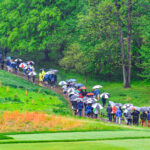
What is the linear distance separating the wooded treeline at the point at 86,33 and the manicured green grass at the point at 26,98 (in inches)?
392

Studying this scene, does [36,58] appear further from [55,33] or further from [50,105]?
[50,105]

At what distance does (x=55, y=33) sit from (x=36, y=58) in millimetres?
5912

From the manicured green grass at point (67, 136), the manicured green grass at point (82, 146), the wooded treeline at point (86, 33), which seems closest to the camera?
the manicured green grass at point (82, 146)

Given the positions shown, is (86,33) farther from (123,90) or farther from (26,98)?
(26,98)

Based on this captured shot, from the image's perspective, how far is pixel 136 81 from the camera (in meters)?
57.0

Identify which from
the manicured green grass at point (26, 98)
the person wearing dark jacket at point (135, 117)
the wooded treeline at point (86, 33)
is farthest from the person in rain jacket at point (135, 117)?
the wooded treeline at point (86, 33)

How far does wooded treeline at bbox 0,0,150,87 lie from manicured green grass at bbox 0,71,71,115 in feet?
32.7

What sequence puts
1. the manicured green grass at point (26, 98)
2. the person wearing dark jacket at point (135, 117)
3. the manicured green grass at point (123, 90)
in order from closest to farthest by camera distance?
the person wearing dark jacket at point (135, 117) → the manicured green grass at point (26, 98) → the manicured green grass at point (123, 90)

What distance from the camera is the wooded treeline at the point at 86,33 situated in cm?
5216

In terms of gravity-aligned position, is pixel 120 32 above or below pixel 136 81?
above

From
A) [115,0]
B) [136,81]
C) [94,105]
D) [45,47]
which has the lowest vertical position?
[94,105]

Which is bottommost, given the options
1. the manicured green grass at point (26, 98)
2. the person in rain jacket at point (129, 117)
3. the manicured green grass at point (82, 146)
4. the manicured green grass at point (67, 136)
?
the manicured green grass at point (82, 146)

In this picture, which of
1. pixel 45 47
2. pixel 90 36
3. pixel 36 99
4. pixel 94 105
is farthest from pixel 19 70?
pixel 94 105

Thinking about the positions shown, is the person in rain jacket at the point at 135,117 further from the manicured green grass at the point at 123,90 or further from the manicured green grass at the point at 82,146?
the manicured green grass at the point at 82,146
